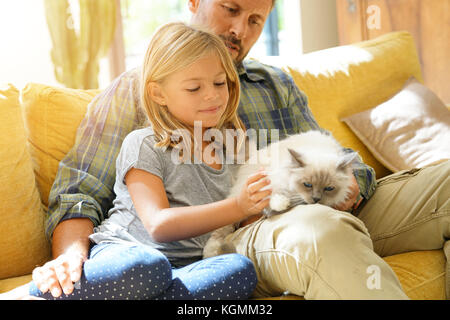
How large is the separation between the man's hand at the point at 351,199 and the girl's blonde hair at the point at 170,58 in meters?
0.50

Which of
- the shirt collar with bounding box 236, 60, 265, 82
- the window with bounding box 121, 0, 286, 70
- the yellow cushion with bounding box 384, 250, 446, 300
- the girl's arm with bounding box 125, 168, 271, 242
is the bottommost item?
the yellow cushion with bounding box 384, 250, 446, 300

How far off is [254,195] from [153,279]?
323 mm

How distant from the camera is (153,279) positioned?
1.09 metres

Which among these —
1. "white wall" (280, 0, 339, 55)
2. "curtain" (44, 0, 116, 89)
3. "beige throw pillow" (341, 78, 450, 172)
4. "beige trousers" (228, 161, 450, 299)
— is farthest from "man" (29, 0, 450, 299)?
"white wall" (280, 0, 339, 55)

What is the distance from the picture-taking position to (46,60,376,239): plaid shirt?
4.84ft

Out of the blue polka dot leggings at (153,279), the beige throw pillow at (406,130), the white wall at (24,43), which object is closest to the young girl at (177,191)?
the blue polka dot leggings at (153,279)

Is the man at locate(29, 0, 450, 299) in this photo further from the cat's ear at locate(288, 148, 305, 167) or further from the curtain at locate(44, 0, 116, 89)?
the curtain at locate(44, 0, 116, 89)

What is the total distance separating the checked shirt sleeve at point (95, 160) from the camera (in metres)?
1.45

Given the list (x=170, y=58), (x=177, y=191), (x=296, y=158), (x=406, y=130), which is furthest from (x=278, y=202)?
(x=406, y=130)

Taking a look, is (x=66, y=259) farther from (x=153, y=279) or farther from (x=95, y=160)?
(x=95, y=160)

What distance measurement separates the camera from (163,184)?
4.47ft

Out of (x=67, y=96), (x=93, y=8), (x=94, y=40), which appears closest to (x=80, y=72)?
(x=94, y=40)

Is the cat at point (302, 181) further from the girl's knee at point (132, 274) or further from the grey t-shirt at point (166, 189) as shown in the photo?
the girl's knee at point (132, 274)

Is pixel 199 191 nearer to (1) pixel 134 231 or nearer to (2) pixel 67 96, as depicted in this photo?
(1) pixel 134 231
